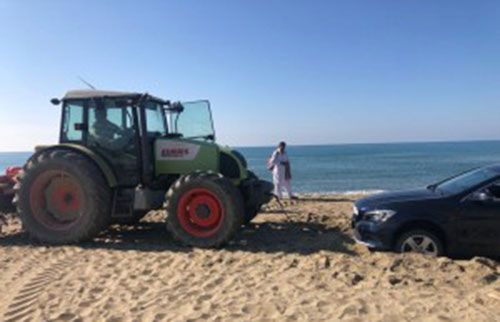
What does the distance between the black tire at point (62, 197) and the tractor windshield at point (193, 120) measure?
1.82m

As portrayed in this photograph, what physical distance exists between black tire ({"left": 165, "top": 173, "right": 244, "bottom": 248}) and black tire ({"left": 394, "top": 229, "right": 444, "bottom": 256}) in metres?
2.34

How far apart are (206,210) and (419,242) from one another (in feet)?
10.4

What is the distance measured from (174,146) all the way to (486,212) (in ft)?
16.0

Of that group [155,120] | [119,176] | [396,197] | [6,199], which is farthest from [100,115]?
[396,197]

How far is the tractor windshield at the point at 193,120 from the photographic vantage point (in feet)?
28.7

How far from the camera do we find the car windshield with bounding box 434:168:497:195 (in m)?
6.37

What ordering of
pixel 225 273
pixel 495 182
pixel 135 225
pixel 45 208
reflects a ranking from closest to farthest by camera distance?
pixel 225 273, pixel 495 182, pixel 45 208, pixel 135 225

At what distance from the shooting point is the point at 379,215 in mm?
6453

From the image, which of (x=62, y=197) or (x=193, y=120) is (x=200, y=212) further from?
(x=62, y=197)

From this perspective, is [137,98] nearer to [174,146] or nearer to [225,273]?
[174,146]

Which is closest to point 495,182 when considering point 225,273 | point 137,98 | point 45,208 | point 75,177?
point 225,273

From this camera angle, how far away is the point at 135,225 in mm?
9367

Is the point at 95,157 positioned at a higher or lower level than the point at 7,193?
higher

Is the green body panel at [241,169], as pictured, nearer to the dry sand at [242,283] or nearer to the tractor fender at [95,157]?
the dry sand at [242,283]
